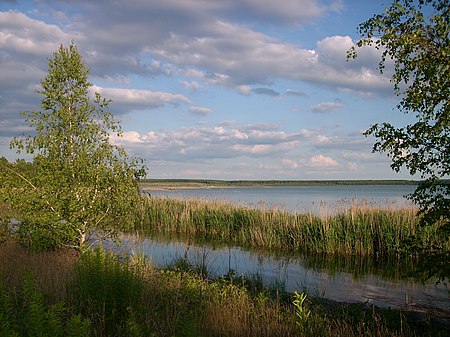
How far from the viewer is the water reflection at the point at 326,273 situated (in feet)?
35.7

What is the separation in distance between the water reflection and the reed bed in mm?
802

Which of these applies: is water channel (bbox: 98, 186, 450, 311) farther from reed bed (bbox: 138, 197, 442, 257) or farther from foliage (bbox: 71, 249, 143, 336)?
foliage (bbox: 71, 249, 143, 336)

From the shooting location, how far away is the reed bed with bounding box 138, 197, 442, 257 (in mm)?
15836

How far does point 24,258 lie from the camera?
9047 mm

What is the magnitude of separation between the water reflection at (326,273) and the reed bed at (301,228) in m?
0.80

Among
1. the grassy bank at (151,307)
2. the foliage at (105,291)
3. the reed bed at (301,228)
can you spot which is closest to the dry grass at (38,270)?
the grassy bank at (151,307)

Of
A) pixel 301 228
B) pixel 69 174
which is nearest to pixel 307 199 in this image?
pixel 301 228

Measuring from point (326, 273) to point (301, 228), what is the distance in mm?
4540

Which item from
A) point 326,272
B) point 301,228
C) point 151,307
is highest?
point 151,307

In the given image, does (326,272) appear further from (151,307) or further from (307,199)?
(307,199)

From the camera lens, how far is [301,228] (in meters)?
18.2

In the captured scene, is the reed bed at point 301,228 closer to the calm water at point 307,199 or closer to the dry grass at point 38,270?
the calm water at point 307,199

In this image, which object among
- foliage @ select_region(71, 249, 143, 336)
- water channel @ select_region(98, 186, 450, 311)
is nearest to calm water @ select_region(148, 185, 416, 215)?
water channel @ select_region(98, 186, 450, 311)

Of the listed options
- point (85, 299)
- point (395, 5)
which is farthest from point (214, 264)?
point (395, 5)
